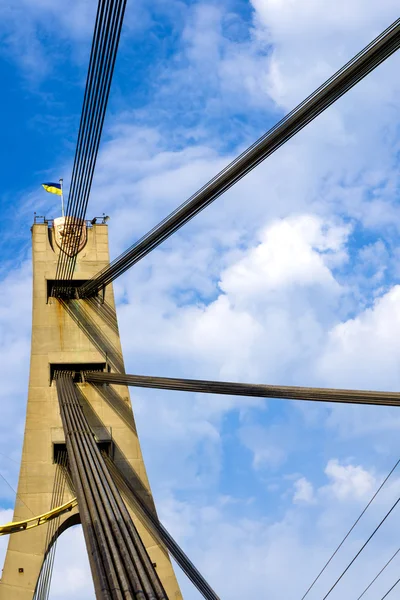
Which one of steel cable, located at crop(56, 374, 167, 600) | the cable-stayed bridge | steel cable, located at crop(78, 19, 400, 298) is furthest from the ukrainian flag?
steel cable, located at crop(56, 374, 167, 600)

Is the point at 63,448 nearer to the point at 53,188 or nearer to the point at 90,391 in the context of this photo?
the point at 90,391

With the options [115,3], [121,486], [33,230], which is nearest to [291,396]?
[115,3]

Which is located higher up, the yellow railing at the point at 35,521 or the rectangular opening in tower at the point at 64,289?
the rectangular opening in tower at the point at 64,289

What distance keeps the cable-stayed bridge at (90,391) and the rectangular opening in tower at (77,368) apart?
0.03 metres

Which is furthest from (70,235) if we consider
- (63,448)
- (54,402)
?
(63,448)

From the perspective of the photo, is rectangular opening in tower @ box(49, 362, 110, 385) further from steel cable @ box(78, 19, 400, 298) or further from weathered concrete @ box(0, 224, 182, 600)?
steel cable @ box(78, 19, 400, 298)

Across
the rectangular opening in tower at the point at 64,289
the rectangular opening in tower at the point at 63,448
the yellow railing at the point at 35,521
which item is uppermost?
the rectangular opening in tower at the point at 64,289

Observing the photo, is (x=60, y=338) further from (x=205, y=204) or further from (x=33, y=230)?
(x=205, y=204)

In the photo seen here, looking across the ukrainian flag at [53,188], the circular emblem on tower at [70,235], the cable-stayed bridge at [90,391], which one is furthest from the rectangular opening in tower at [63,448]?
the ukrainian flag at [53,188]

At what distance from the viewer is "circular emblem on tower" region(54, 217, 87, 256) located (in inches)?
996

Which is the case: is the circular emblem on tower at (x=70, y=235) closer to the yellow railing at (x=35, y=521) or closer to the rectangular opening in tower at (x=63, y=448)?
the rectangular opening in tower at (x=63, y=448)

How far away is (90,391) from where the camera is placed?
24.4 m

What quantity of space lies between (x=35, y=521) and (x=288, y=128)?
12.7 meters

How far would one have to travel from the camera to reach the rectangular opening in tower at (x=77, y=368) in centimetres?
2448
